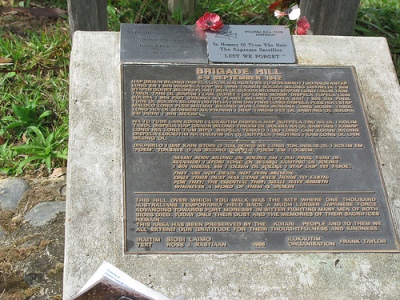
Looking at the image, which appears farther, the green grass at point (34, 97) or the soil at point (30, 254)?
the green grass at point (34, 97)

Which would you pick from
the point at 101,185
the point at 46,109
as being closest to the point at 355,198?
the point at 101,185

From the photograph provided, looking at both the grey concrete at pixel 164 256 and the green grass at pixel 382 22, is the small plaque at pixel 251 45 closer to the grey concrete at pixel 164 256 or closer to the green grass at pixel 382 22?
the grey concrete at pixel 164 256

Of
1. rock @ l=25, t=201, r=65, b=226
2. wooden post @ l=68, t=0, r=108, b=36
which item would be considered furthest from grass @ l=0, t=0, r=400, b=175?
wooden post @ l=68, t=0, r=108, b=36

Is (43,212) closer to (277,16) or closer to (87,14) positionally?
(87,14)

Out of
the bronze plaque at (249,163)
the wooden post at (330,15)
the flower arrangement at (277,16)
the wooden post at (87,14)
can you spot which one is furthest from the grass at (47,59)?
the bronze plaque at (249,163)

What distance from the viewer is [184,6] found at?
15.2 feet

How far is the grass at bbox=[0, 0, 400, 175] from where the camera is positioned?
395 centimetres

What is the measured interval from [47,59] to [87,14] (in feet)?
2.22

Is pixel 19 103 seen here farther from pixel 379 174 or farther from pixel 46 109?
pixel 379 174

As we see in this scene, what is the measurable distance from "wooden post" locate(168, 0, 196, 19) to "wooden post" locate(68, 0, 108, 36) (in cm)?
77

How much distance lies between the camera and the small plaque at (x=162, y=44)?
134 inches

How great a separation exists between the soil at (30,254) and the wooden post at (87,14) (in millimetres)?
1301

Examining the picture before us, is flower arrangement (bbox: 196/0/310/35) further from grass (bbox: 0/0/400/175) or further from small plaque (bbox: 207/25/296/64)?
grass (bbox: 0/0/400/175)

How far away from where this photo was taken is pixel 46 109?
423cm
